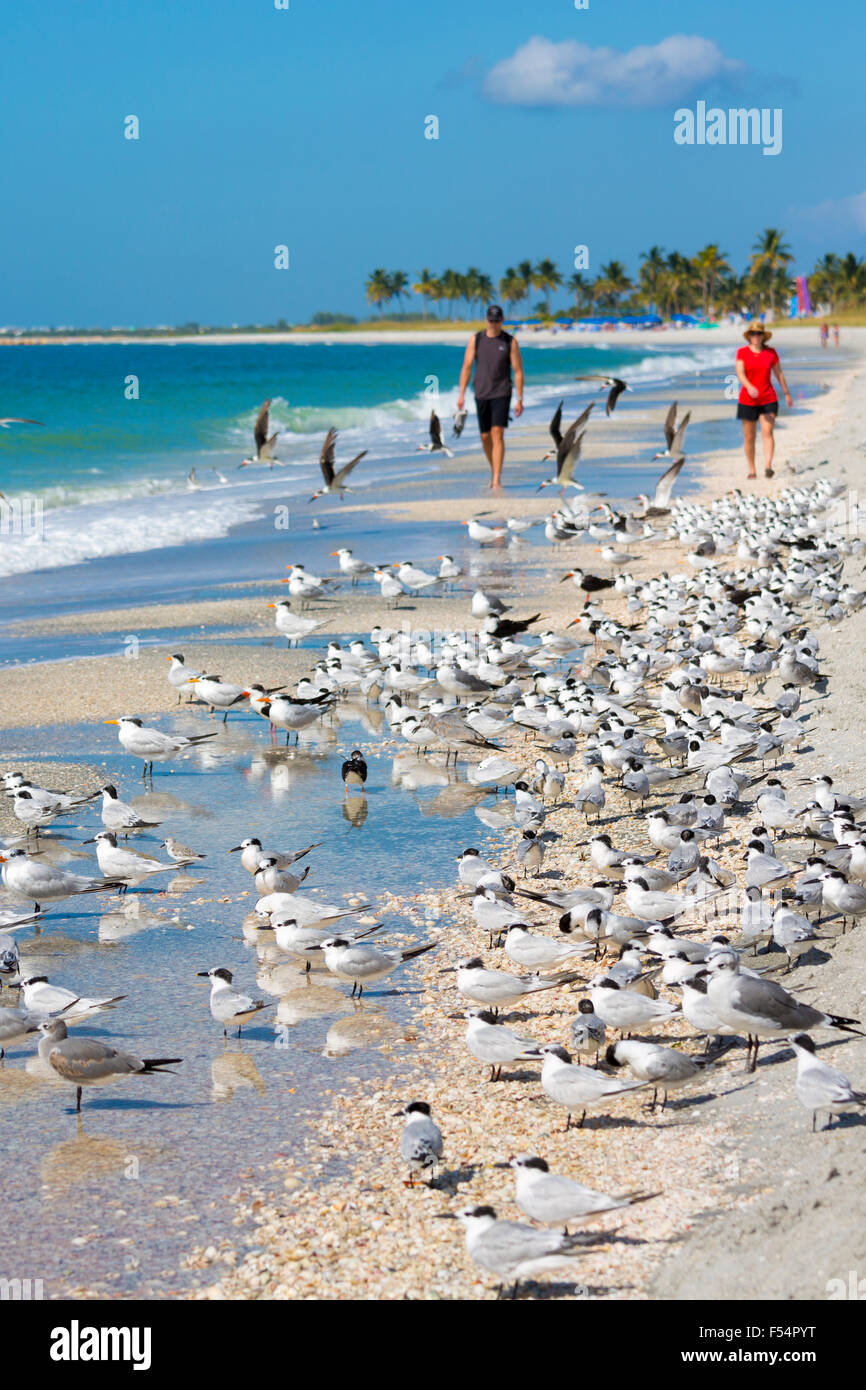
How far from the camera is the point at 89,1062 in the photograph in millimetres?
5668

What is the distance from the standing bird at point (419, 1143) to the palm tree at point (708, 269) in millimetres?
179209

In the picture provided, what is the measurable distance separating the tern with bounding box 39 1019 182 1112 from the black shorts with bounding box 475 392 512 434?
15547 millimetres

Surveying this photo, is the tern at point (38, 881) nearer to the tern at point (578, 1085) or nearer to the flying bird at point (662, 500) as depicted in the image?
the tern at point (578, 1085)

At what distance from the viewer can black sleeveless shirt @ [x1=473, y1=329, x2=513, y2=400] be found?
65.0 feet

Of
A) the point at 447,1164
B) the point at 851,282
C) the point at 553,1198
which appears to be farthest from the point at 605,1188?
the point at 851,282

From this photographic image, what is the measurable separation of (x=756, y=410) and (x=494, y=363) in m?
4.80

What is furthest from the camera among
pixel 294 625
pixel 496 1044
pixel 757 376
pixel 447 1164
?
pixel 757 376

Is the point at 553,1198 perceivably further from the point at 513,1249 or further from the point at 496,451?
the point at 496,451

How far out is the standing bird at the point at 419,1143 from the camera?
16.5 feet

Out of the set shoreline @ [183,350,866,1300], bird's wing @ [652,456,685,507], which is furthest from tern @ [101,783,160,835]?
bird's wing @ [652,456,685,507]

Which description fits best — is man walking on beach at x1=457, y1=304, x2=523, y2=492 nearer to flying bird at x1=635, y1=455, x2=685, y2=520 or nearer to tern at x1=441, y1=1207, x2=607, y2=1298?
flying bird at x1=635, y1=455, x2=685, y2=520

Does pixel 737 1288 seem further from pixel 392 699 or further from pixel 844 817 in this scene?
pixel 392 699

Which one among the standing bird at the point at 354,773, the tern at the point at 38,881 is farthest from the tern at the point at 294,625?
the tern at the point at 38,881

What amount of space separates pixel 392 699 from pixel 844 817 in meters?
4.93
